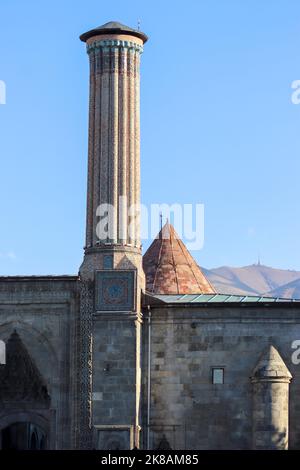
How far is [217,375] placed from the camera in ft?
164

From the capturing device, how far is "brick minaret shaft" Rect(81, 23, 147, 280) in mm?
51031

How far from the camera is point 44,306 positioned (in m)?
50.8

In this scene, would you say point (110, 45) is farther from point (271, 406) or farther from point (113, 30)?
point (271, 406)

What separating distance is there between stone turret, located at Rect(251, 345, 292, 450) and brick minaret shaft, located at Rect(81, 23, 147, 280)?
5319mm

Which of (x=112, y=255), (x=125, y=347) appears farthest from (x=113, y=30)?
(x=125, y=347)

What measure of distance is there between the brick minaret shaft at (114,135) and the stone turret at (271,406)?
209 inches

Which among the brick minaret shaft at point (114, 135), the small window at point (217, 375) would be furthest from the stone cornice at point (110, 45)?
the small window at point (217, 375)

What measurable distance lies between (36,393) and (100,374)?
233cm

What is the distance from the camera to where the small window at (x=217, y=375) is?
5009 cm

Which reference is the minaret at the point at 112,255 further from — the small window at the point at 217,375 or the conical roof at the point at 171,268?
the conical roof at the point at 171,268

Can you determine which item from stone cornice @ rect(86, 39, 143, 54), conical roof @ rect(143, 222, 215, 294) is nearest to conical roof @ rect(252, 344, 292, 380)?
stone cornice @ rect(86, 39, 143, 54)

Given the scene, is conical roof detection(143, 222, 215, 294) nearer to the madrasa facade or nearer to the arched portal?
the arched portal
